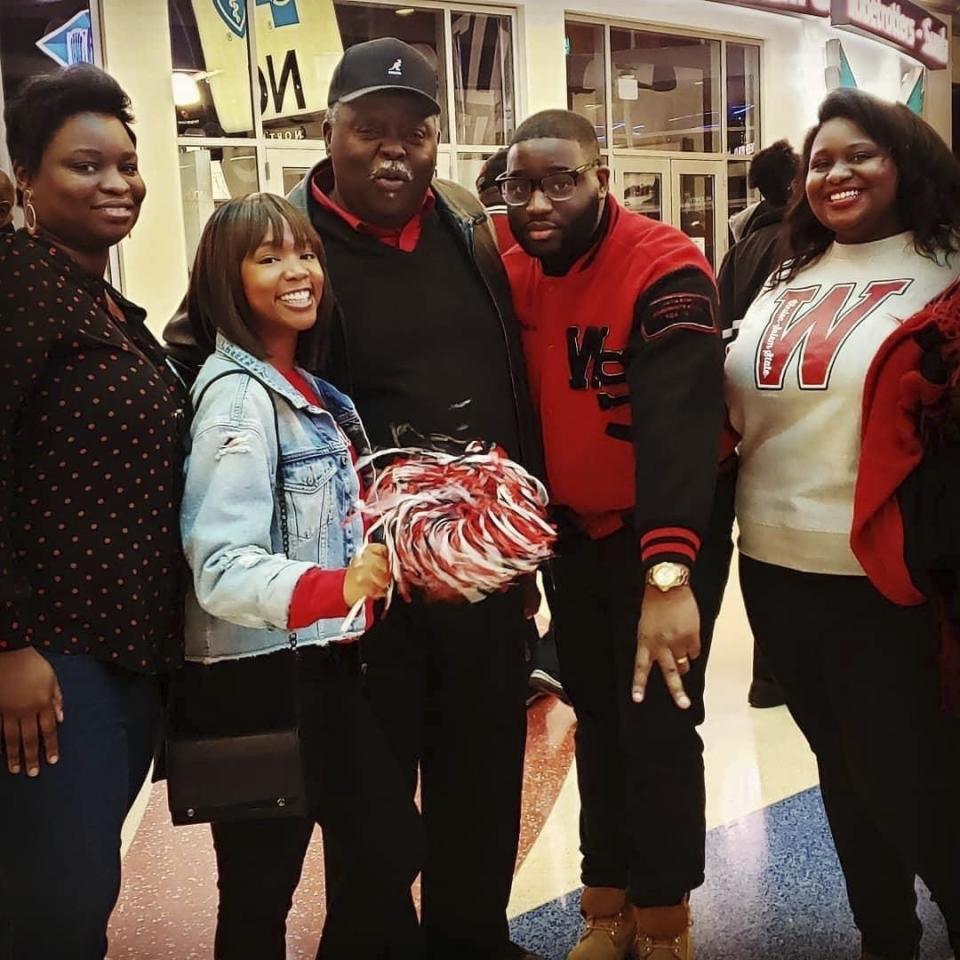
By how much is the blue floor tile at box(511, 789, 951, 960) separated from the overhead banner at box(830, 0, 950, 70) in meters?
11.5

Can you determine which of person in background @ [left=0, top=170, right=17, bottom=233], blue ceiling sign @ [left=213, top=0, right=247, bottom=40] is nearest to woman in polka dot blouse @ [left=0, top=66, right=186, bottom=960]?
person in background @ [left=0, top=170, right=17, bottom=233]

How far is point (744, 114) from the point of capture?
41.6 ft

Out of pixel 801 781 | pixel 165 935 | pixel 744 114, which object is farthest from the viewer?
pixel 744 114

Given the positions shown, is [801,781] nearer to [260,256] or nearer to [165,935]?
[165,935]

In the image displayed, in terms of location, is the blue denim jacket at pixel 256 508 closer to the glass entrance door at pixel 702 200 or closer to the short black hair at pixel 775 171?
the short black hair at pixel 775 171

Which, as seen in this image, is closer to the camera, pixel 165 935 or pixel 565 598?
pixel 565 598

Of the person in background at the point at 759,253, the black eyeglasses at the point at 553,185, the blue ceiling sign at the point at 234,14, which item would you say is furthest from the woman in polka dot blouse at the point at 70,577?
the blue ceiling sign at the point at 234,14

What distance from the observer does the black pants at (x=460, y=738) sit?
85.6 inches

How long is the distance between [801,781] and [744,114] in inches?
425

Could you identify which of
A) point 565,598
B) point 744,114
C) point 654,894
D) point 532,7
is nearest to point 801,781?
point 654,894

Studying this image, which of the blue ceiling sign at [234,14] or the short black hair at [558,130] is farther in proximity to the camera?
the blue ceiling sign at [234,14]

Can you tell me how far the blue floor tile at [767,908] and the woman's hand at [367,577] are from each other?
1.34 metres

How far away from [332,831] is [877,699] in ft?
3.46

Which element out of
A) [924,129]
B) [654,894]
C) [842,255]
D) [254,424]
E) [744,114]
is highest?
[744,114]
